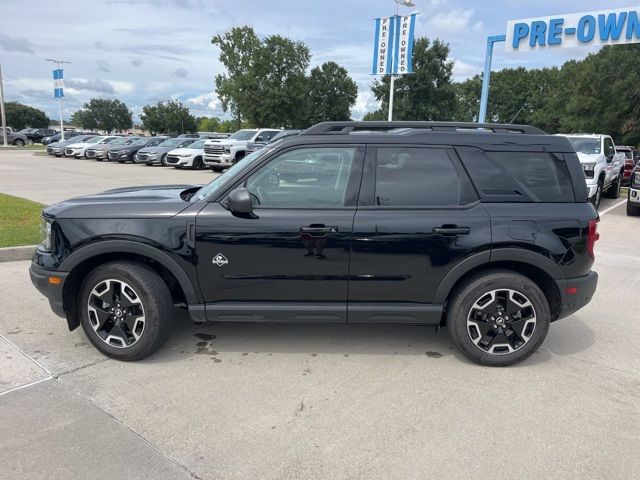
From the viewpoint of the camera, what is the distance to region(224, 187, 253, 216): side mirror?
3432 mm

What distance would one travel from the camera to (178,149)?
77.6ft

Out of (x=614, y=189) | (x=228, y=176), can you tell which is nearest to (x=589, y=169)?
(x=614, y=189)

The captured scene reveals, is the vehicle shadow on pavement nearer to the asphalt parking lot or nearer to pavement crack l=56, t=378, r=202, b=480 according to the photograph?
the asphalt parking lot

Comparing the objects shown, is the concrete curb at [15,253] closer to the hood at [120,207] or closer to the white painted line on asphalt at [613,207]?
the hood at [120,207]

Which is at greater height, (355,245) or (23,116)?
(23,116)

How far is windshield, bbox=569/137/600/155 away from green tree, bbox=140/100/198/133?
8310cm

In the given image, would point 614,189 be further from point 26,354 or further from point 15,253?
point 26,354

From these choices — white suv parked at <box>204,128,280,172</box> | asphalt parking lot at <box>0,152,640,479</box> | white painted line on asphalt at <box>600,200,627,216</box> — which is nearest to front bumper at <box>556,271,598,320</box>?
asphalt parking lot at <box>0,152,640,479</box>

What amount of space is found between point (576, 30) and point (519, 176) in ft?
49.5

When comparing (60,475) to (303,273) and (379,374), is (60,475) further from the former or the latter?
(379,374)

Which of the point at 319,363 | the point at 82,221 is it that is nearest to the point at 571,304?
the point at 319,363

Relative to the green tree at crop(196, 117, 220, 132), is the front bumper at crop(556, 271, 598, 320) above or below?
below

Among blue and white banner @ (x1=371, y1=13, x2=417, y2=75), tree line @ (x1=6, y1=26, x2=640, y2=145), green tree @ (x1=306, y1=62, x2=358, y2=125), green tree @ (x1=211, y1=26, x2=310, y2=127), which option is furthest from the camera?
green tree @ (x1=306, y1=62, x2=358, y2=125)

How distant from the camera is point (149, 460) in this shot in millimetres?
2619
